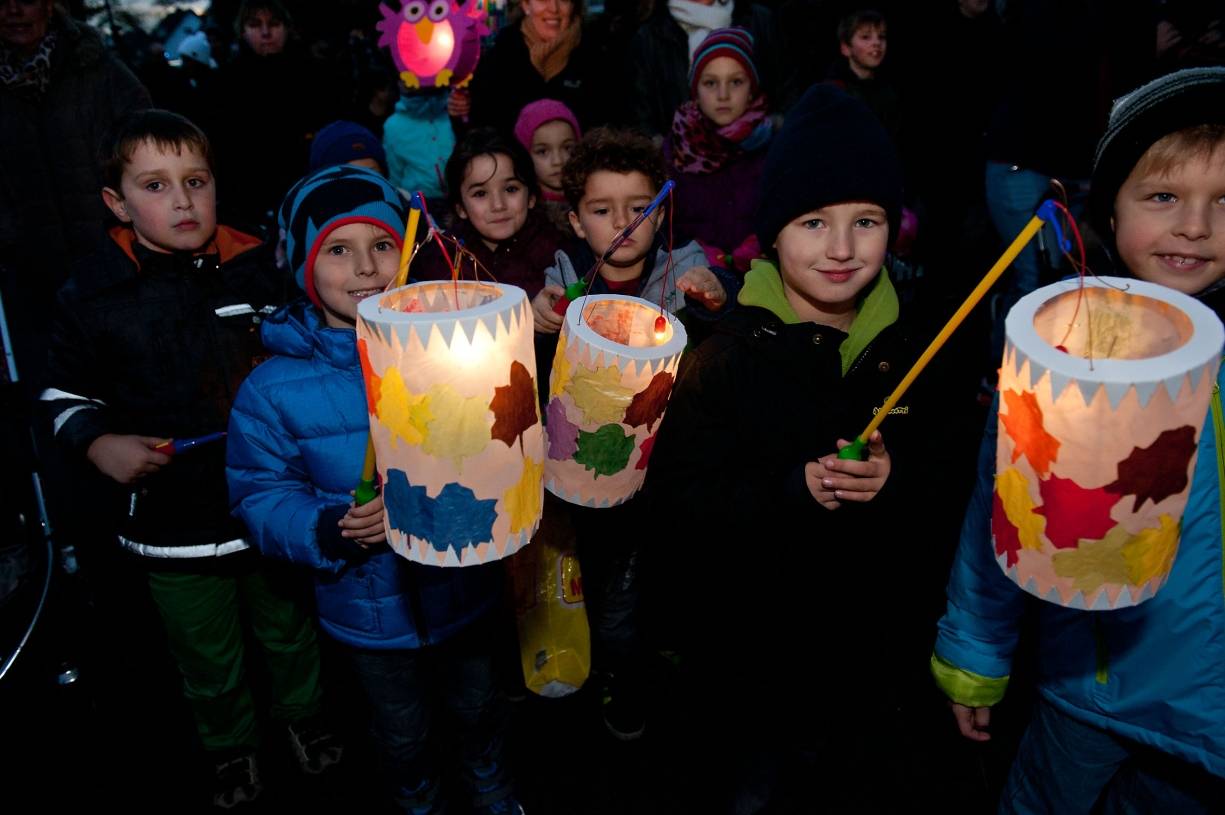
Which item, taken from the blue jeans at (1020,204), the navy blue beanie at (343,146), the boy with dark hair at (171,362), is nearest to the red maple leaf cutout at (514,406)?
the boy with dark hair at (171,362)

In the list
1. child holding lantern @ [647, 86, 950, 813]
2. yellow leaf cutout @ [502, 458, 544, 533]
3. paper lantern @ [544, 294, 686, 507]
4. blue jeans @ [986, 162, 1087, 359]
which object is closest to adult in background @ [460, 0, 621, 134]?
blue jeans @ [986, 162, 1087, 359]

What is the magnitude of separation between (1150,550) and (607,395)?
0.94 m

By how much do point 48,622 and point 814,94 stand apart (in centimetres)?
313

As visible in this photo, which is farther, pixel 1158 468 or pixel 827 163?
pixel 827 163

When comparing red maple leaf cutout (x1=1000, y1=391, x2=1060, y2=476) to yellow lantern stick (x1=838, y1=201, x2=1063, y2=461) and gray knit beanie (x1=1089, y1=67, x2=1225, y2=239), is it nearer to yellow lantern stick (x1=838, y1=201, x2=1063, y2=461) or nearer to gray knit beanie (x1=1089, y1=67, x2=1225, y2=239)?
yellow lantern stick (x1=838, y1=201, x2=1063, y2=461)

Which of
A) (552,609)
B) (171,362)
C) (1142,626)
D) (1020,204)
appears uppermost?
(1020,204)

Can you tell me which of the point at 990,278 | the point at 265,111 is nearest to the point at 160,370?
the point at 990,278

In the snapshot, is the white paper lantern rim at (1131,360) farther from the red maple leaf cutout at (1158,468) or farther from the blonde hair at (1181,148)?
the blonde hair at (1181,148)

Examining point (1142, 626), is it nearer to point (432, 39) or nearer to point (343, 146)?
point (343, 146)

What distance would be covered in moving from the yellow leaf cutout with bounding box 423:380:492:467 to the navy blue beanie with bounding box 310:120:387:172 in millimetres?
2713

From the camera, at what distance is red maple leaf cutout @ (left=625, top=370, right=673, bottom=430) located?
5.64ft

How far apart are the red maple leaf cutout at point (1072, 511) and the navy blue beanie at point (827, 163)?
94 centimetres

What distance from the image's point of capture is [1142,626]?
1.62 m

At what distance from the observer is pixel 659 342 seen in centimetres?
182
